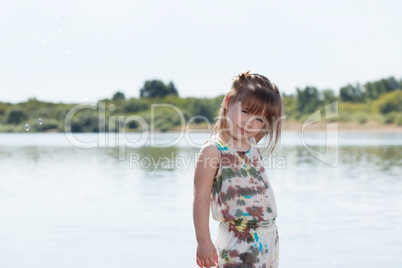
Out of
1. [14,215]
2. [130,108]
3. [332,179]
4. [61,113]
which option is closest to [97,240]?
[14,215]

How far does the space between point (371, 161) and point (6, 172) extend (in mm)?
7486

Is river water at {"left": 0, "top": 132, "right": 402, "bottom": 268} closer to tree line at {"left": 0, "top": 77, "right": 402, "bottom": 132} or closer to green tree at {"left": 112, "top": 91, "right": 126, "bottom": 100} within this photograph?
tree line at {"left": 0, "top": 77, "right": 402, "bottom": 132}

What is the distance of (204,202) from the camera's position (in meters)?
2.33

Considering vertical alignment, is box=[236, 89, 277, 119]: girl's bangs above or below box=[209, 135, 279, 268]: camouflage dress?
above

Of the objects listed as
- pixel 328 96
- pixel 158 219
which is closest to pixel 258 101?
pixel 158 219

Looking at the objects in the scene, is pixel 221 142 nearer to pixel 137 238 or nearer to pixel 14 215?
pixel 137 238

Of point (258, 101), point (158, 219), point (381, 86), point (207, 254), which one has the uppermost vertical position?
point (381, 86)

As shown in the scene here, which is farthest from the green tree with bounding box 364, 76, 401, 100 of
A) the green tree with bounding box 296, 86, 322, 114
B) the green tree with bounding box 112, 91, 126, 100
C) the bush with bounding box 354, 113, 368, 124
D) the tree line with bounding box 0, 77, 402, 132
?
the green tree with bounding box 112, 91, 126, 100

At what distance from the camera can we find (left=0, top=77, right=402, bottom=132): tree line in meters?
44.3

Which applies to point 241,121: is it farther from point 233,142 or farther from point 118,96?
point 118,96

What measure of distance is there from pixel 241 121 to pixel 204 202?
0.34 m

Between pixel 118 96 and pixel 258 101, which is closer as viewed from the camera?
pixel 258 101

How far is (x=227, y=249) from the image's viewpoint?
2371 millimetres

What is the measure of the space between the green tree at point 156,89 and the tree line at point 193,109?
24.2 feet
